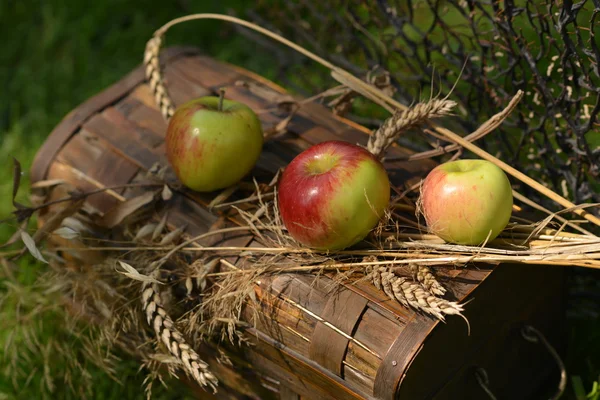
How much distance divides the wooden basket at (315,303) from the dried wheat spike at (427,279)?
50mm

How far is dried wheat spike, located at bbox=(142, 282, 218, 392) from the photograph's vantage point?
1.37 meters

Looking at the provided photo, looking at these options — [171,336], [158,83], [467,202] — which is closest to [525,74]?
[467,202]

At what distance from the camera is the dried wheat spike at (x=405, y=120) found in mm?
1521

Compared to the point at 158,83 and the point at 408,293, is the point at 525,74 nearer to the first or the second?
the point at 408,293

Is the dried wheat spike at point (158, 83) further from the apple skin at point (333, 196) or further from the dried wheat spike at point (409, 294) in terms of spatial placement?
the dried wheat spike at point (409, 294)

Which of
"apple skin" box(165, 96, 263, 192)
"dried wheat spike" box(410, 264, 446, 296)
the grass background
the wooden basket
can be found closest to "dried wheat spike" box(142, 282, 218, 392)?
the wooden basket

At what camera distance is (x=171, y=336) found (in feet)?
4.95

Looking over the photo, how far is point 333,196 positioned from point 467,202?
9.7 inches

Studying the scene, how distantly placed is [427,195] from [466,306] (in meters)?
0.22

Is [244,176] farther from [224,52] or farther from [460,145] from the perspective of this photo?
[224,52]

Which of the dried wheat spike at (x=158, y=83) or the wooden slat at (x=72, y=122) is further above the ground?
the dried wheat spike at (x=158, y=83)

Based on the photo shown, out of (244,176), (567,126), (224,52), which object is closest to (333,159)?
(244,176)

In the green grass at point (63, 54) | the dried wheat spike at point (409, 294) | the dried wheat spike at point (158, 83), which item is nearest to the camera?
the dried wheat spike at point (409, 294)

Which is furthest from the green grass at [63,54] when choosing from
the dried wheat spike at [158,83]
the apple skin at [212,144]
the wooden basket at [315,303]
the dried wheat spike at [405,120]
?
the dried wheat spike at [405,120]
